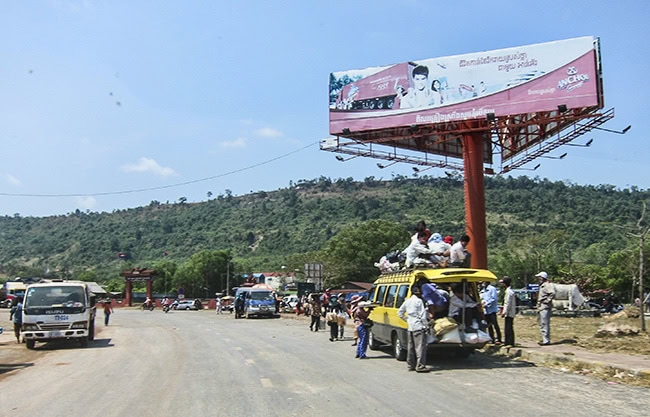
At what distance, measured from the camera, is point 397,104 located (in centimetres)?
3039

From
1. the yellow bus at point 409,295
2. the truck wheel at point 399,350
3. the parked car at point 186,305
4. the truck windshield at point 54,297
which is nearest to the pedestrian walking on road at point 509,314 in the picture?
the yellow bus at point 409,295

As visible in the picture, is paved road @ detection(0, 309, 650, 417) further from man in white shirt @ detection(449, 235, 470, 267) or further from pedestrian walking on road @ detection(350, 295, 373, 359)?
man in white shirt @ detection(449, 235, 470, 267)

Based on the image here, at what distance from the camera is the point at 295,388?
10.8 metres

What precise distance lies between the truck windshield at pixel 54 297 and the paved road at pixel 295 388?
325 centimetres

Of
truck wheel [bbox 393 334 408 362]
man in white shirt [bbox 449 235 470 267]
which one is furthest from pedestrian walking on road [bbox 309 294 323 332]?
man in white shirt [bbox 449 235 470 267]

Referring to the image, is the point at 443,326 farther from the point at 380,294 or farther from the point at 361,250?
the point at 361,250

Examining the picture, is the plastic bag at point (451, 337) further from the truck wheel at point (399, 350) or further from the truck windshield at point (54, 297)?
the truck windshield at point (54, 297)

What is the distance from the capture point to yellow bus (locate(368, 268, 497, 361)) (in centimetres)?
1334

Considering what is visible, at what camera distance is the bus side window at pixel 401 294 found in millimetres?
14288

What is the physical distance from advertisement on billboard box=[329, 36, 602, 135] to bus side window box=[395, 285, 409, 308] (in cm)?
1533

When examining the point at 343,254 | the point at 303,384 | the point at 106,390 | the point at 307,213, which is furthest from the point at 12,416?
the point at 307,213

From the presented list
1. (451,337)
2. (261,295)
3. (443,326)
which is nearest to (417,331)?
(443,326)

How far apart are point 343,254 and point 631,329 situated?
211ft

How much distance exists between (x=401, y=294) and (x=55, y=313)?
38.9 feet
